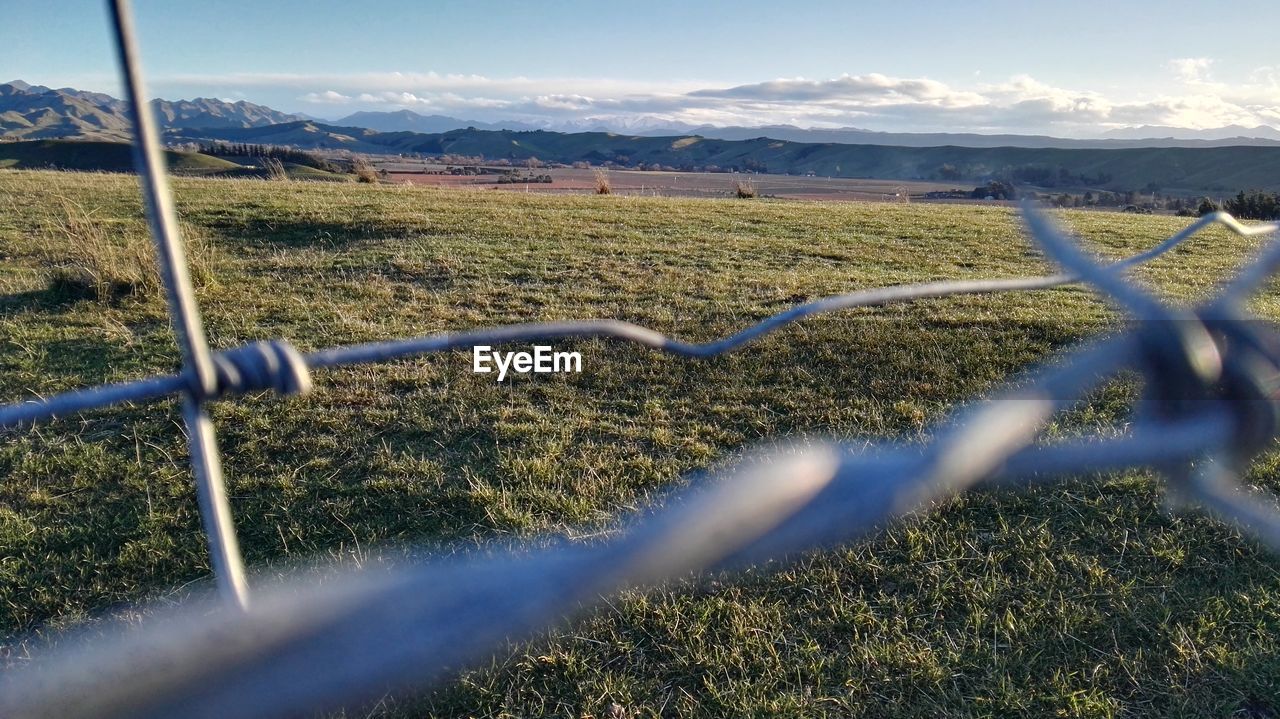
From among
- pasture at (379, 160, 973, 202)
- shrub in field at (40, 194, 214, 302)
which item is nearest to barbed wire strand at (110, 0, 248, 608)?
pasture at (379, 160, 973, 202)

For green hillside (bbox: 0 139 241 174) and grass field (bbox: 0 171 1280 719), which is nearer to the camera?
grass field (bbox: 0 171 1280 719)

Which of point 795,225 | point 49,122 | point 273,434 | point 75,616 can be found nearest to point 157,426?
point 273,434

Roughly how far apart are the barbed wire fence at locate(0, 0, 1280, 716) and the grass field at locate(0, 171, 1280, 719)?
135 centimetres

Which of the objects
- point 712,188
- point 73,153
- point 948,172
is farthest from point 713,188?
point 73,153

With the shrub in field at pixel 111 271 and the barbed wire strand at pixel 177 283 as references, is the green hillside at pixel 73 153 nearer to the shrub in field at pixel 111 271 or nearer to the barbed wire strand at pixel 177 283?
the shrub in field at pixel 111 271

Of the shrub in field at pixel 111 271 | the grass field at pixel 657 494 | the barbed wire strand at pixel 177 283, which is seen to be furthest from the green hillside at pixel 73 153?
the barbed wire strand at pixel 177 283

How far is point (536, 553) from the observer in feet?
2.17

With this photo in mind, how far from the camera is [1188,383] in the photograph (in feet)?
2.50

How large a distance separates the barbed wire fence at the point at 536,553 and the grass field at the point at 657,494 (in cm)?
135

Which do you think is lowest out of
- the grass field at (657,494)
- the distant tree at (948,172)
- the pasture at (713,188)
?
the grass field at (657,494)

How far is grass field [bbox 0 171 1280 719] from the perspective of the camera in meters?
2.01

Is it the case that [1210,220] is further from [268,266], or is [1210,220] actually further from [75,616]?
[268,266]

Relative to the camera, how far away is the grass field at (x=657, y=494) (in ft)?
6.59

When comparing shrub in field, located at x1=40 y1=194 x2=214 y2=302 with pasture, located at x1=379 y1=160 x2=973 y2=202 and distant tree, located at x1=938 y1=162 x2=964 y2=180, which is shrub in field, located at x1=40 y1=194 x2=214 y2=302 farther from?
distant tree, located at x1=938 y1=162 x2=964 y2=180
